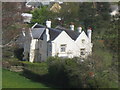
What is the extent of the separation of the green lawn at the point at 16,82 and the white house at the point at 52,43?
3.45m

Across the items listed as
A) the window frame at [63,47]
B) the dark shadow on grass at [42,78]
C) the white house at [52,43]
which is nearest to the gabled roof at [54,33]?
the white house at [52,43]

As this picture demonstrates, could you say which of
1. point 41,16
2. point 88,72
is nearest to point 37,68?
point 88,72

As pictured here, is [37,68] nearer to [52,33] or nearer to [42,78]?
[42,78]

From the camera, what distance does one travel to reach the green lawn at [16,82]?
550 inches

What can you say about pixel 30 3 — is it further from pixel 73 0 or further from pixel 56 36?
pixel 56 36

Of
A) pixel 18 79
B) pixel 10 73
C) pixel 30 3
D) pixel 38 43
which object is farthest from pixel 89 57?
pixel 30 3

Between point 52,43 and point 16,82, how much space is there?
5083mm

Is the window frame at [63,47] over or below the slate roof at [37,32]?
below

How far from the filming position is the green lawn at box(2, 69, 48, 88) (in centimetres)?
1397

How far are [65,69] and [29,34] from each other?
6992 mm

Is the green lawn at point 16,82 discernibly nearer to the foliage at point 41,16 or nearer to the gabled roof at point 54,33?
the gabled roof at point 54,33

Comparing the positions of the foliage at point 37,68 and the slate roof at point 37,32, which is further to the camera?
the slate roof at point 37,32

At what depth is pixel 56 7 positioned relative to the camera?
120ft

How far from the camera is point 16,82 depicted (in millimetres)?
14648
